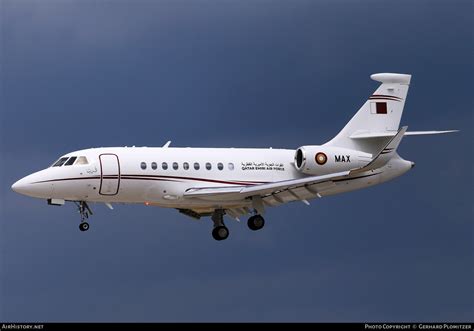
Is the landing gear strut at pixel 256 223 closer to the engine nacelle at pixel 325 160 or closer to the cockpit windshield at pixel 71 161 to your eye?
the engine nacelle at pixel 325 160

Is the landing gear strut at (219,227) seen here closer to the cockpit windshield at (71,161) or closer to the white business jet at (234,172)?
the white business jet at (234,172)

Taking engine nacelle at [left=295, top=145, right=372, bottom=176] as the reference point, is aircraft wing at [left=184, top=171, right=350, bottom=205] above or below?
below

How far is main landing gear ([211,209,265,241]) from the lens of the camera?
55.1 meters

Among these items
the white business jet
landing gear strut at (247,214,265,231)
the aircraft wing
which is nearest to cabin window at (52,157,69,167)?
the white business jet

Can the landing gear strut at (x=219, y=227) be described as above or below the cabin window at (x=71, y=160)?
below

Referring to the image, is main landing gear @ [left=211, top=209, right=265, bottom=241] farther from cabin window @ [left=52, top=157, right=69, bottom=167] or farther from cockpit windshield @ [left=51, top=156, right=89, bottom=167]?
cabin window @ [left=52, top=157, right=69, bottom=167]

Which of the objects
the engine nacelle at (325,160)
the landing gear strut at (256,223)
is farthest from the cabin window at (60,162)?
the engine nacelle at (325,160)

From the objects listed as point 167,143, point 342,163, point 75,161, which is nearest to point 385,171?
point 342,163

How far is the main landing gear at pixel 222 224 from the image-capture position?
55125 millimetres

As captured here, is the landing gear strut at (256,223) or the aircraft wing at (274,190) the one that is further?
the landing gear strut at (256,223)

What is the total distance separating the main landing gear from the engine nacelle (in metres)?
3.05

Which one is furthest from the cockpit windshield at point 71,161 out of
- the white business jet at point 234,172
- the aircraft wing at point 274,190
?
the aircraft wing at point 274,190

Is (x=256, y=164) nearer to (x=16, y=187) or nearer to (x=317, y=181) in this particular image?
(x=317, y=181)

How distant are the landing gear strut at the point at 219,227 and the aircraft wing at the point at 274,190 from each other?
5.77 feet
